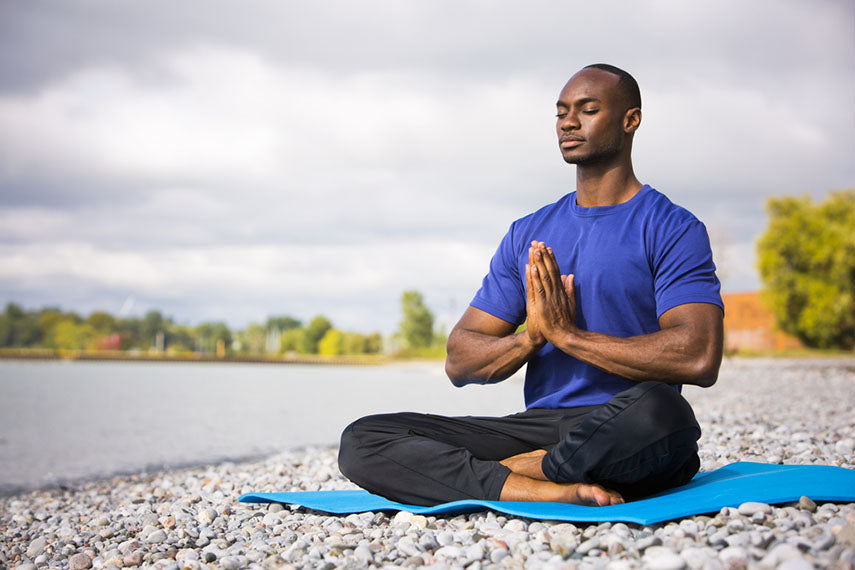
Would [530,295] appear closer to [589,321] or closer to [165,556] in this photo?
[589,321]

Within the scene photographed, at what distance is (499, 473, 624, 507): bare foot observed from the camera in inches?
113

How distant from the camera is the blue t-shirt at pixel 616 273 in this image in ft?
9.44

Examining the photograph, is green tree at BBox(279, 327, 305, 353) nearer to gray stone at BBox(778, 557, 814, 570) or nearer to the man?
the man

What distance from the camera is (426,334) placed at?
60469 millimetres

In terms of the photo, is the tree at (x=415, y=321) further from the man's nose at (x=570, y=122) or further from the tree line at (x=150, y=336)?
the man's nose at (x=570, y=122)

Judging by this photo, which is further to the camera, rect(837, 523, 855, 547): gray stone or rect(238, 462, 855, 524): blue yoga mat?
rect(238, 462, 855, 524): blue yoga mat

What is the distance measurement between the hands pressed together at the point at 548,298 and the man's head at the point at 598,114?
1.74 ft

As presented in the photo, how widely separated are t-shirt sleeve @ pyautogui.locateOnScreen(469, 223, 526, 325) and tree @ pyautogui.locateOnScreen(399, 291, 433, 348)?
185ft

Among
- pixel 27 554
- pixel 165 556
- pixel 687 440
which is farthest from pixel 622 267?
pixel 27 554

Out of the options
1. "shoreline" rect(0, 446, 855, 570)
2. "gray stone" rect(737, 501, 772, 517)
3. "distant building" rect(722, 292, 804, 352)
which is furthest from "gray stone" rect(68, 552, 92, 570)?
"distant building" rect(722, 292, 804, 352)

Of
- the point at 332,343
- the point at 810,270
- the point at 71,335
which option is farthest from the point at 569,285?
the point at 71,335

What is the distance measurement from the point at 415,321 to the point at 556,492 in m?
57.3

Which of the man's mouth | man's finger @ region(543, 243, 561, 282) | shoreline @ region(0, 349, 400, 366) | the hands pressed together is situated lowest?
shoreline @ region(0, 349, 400, 366)

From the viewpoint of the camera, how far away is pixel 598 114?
3041 mm
